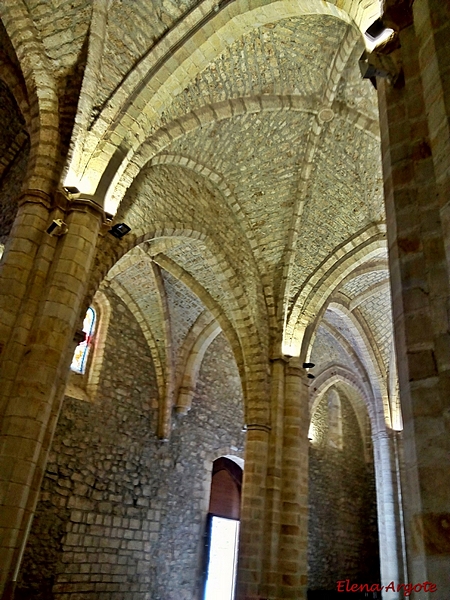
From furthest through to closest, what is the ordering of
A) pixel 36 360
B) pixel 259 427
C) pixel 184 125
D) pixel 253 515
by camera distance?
pixel 259 427, pixel 253 515, pixel 184 125, pixel 36 360

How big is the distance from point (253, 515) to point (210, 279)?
4.95 meters

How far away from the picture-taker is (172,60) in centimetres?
642

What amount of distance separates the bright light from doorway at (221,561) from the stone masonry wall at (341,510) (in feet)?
9.67

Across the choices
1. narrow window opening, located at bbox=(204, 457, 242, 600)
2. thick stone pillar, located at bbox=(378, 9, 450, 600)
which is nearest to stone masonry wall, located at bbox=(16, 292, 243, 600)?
narrow window opening, located at bbox=(204, 457, 242, 600)

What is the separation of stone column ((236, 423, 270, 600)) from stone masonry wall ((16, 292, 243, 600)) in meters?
2.89

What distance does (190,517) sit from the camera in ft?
36.8

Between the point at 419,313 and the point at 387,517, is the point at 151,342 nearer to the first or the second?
the point at 387,517

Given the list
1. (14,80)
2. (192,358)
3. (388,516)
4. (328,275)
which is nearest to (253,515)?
(192,358)

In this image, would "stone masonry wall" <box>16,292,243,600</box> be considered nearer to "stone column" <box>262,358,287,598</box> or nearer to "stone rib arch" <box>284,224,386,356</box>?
"stone column" <box>262,358,287,598</box>

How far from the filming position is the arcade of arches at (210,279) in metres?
2.97

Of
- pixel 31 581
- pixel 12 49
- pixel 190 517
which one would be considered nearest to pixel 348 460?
pixel 190 517

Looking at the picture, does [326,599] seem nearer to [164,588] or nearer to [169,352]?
[164,588]

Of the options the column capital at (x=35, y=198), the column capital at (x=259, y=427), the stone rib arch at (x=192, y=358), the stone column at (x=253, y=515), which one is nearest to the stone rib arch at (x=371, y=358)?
the stone rib arch at (x=192, y=358)

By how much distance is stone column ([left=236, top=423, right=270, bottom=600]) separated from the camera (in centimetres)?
782
